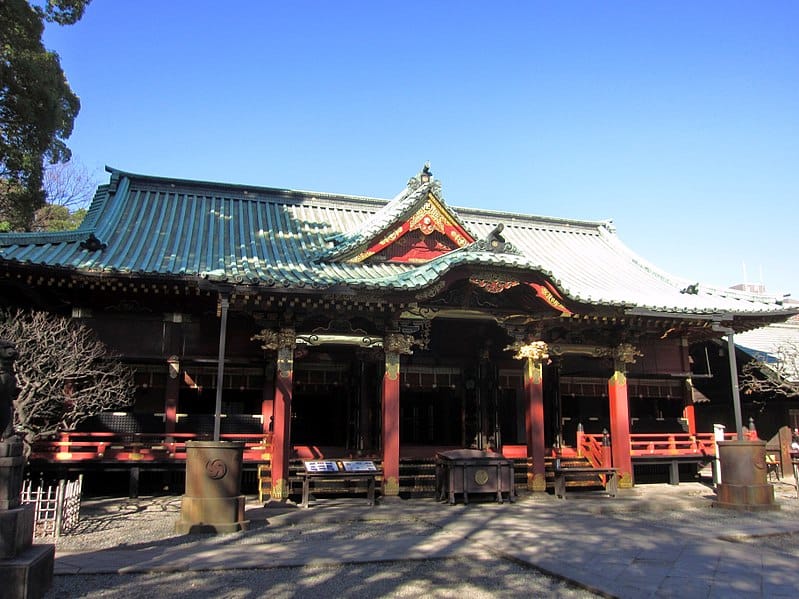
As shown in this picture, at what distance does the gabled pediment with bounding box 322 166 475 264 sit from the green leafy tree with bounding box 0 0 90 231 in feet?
26.2

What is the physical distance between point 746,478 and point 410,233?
997 cm

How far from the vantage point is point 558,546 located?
366 inches

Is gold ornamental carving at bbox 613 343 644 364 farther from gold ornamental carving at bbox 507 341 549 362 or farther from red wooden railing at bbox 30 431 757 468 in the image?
red wooden railing at bbox 30 431 757 468

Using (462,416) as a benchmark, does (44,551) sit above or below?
below

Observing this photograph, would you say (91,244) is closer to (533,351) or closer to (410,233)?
(410,233)

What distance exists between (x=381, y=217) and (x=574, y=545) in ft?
34.7

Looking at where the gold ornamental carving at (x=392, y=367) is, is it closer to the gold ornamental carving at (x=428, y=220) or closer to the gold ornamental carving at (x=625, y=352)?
the gold ornamental carving at (x=428, y=220)

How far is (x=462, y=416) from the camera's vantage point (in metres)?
19.1

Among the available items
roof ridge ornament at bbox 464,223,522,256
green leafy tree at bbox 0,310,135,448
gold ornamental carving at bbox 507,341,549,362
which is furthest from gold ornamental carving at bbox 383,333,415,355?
green leafy tree at bbox 0,310,135,448

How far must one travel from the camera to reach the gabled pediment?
1706 centimetres

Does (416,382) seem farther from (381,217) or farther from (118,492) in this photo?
(118,492)

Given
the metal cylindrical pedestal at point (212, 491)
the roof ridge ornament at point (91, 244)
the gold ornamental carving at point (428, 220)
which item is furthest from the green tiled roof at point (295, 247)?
the metal cylindrical pedestal at point (212, 491)

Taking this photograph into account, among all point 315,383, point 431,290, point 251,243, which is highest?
point 251,243

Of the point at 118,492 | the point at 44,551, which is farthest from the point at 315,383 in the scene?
the point at 44,551
